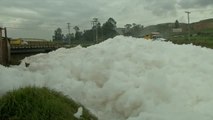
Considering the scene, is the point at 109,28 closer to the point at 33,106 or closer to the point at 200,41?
the point at 200,41

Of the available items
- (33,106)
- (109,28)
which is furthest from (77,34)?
(33,106)

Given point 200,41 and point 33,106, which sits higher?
point 33,106

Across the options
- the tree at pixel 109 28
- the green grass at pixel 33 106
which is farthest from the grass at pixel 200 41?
the green grass at pixel 33 106

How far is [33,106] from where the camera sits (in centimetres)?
804

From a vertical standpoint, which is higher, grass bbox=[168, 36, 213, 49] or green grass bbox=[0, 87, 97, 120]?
green grass bbox=[0, 87, 97, 120]

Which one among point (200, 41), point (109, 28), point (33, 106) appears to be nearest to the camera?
point (33, 106)

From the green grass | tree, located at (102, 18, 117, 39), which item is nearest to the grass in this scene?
tree, located at (102, 18, 117, 39)

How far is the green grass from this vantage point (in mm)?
7883

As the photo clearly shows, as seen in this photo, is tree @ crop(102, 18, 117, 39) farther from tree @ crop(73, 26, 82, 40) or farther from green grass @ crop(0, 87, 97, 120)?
green grass @ crop(0, 87, 97, 120)

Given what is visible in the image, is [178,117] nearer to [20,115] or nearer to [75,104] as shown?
[75,104]

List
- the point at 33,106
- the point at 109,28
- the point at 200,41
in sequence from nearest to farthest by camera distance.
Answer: the point at 33,106 < the point at 200,41 < the point at 109,28

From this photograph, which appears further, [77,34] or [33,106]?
[77,34]

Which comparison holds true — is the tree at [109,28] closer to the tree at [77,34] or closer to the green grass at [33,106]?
the tree at [77,34]

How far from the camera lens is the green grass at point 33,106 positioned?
25.9ft
